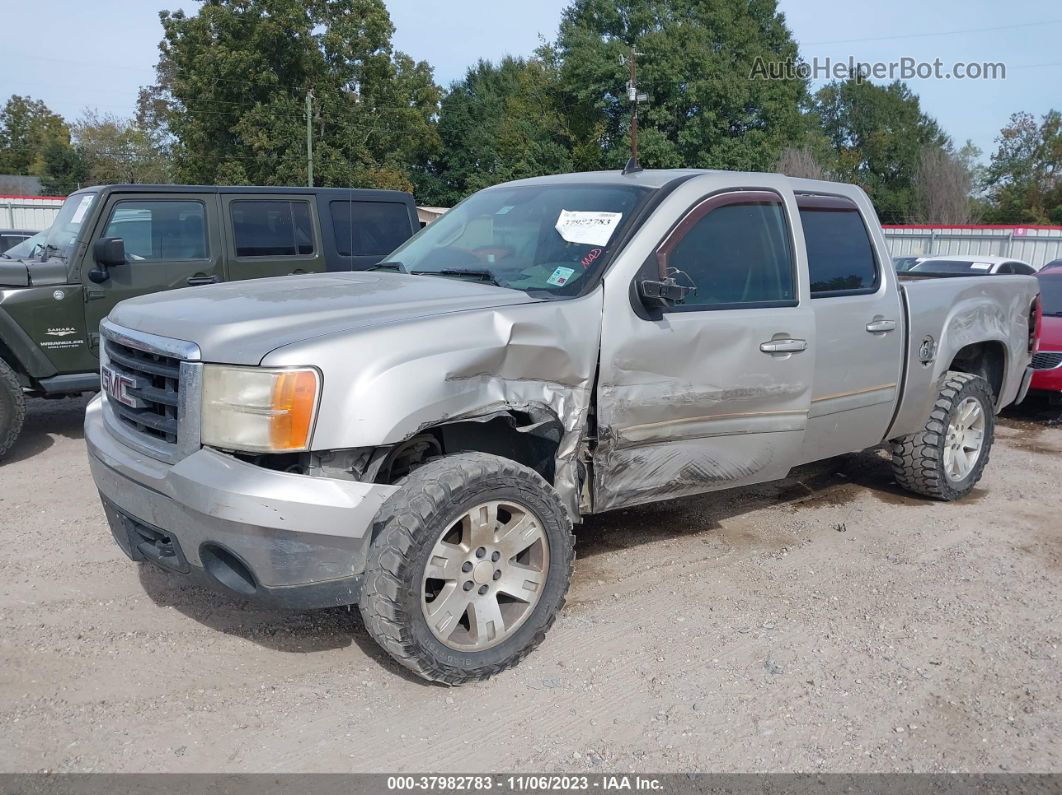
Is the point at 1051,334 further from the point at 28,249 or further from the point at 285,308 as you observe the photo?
the point at 28,249

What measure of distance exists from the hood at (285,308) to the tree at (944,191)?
191ft

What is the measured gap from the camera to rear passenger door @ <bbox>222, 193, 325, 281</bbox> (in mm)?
7688

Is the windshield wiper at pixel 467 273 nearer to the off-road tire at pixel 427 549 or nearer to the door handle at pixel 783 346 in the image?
the off-road tire at pixel 427 549

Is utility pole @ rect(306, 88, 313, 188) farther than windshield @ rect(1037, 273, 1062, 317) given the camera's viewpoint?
Yes

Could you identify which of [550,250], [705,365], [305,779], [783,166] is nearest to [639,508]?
[705,365]

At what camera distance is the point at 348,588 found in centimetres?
318

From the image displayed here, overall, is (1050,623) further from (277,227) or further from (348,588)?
(277,227)

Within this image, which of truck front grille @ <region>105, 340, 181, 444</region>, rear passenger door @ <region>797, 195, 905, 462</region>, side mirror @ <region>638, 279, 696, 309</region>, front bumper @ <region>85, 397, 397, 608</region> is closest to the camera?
front bumper @ <region>85, 397, 397, 608</region>

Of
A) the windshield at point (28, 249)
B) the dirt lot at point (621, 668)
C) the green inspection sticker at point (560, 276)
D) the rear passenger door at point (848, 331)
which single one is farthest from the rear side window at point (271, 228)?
the rear passenger door at point (848, 331)

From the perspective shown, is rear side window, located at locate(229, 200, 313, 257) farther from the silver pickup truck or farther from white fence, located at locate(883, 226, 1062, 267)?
white fence, located at locate(883, 226, 1062, 267)

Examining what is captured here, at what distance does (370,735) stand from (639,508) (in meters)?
2.94

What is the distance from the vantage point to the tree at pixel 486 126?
57.6 metres

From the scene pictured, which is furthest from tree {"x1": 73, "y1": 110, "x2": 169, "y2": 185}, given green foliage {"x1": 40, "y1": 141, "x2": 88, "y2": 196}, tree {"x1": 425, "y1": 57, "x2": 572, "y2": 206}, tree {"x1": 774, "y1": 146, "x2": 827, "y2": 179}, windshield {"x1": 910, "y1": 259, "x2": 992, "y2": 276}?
windshield {"x1": 910, "y1": 259, "x2": 992, "y2": 276}

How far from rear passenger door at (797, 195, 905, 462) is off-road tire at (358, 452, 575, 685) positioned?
1.96 m
